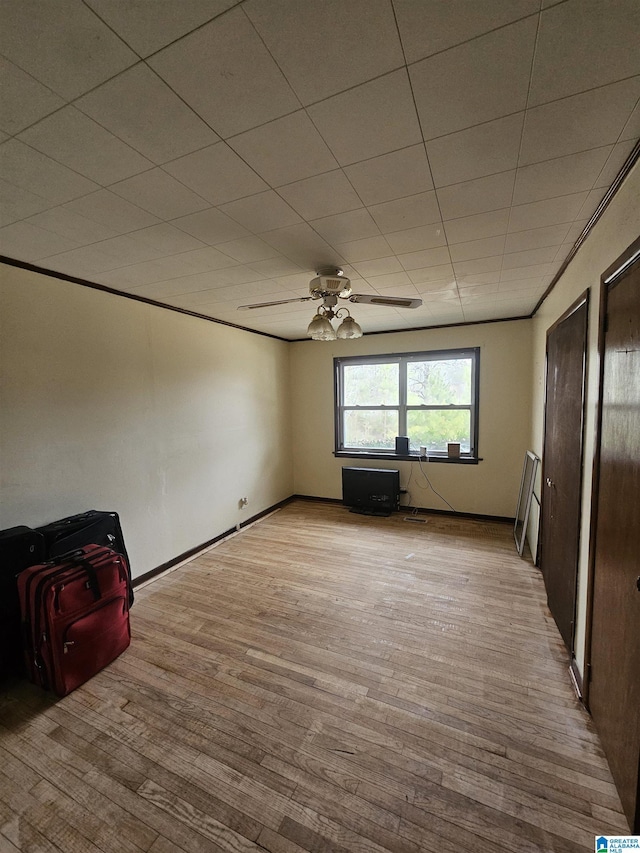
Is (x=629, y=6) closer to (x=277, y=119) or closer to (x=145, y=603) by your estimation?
(x=277, y=119)

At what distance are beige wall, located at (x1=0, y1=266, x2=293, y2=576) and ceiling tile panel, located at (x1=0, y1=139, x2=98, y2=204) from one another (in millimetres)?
1068

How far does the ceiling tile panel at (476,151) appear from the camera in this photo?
1.22 metres

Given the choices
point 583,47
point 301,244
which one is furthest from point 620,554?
point 301,244

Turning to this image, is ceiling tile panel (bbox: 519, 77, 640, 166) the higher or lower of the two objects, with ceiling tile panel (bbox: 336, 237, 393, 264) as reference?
lower

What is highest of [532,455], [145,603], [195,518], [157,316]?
[157,316]

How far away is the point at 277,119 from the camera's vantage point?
1167 mm

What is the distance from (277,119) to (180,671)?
2.80m

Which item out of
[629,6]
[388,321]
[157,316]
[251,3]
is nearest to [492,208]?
[629,6]

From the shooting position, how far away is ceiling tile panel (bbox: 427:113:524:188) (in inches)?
48.2

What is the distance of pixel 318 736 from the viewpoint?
1.64 metres

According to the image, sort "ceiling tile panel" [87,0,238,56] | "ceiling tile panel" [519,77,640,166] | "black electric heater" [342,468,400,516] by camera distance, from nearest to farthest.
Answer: "ceiling tile panel" [87,0,238,56], "ceiling tile panel" [519,77,640,166], "black electric heater" [342,468,400,516]

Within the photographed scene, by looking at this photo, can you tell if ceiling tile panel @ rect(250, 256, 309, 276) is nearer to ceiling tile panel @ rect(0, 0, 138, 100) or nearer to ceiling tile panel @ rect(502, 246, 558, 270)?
ceiling tile panel @ rect(0, 0, 138, 100)

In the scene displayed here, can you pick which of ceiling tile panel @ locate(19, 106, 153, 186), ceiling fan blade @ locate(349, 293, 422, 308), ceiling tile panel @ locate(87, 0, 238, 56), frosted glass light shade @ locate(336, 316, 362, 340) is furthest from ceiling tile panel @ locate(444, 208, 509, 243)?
ceiling tile panel @ locate(19, 106, 153, 186)

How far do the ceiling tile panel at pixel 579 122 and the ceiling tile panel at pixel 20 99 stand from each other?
61.7 inches
